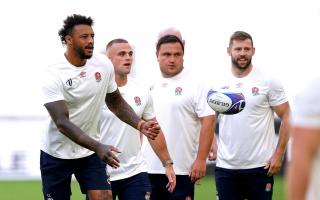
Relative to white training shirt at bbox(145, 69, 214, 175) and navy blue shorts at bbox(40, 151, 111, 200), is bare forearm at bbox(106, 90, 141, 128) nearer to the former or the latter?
navy blue shorts at bbox(40, 151, 111, 200)

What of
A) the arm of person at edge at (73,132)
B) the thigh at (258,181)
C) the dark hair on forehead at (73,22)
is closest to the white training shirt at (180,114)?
the thigh at (258,181)

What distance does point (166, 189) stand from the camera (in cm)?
816

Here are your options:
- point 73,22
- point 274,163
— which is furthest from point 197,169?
point 73,22

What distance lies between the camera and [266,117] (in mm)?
8242

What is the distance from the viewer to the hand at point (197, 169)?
812 cm

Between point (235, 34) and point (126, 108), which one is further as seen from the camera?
point (235, 34)

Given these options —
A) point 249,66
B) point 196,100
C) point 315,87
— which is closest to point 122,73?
point 196,100

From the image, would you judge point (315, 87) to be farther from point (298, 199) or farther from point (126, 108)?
point (126, 108)

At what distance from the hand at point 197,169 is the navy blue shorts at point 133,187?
0.46 m

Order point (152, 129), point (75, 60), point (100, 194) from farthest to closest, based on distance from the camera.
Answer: point (100, 194) < point (75, 60) < point (152, 129)

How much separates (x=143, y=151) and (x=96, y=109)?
1.46 m

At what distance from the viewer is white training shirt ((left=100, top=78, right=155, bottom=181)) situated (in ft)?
25.9

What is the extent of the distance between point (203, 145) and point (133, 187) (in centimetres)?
77

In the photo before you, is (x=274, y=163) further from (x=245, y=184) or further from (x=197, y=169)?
(x=197, y=169)
